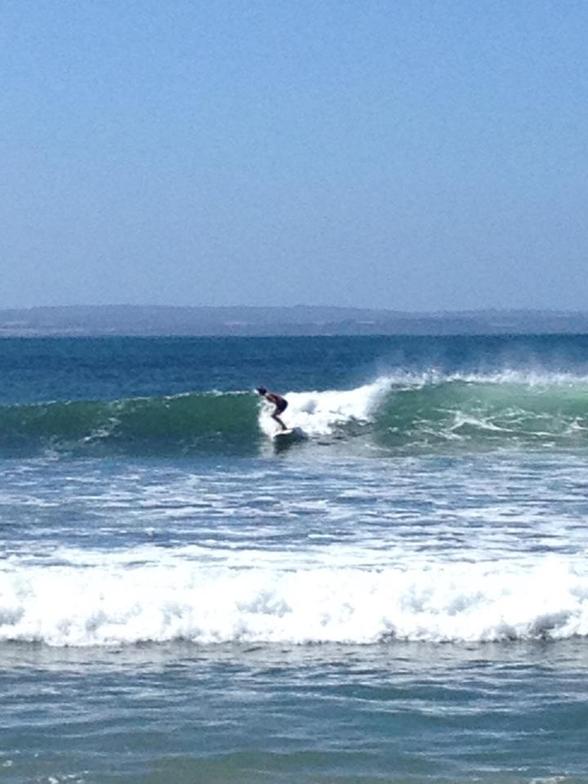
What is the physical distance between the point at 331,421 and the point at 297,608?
17.0 meters

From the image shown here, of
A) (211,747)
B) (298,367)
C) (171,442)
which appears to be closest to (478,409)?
(171,442)

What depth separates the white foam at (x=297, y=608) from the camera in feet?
35.9

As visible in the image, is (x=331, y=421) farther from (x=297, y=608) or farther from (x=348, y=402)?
(x=297, y=608)

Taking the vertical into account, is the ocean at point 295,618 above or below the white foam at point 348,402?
below

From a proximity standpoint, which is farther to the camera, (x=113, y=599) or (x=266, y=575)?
(x=266, y=575)

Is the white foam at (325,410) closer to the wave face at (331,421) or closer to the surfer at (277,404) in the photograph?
the wave face at (331,421)

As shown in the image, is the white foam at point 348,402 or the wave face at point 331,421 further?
the white foam at point 348,402

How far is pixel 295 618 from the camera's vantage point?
11133mm

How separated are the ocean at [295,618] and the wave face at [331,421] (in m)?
1.61

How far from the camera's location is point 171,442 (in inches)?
1021

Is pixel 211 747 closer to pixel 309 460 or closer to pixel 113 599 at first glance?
pixel 113 599

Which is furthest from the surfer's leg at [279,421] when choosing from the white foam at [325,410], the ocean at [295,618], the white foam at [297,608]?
the white foam at [297,608]

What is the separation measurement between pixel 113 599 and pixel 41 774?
3412mm

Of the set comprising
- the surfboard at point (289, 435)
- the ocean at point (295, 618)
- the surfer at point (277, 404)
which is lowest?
the ocean at point (295, 618)
